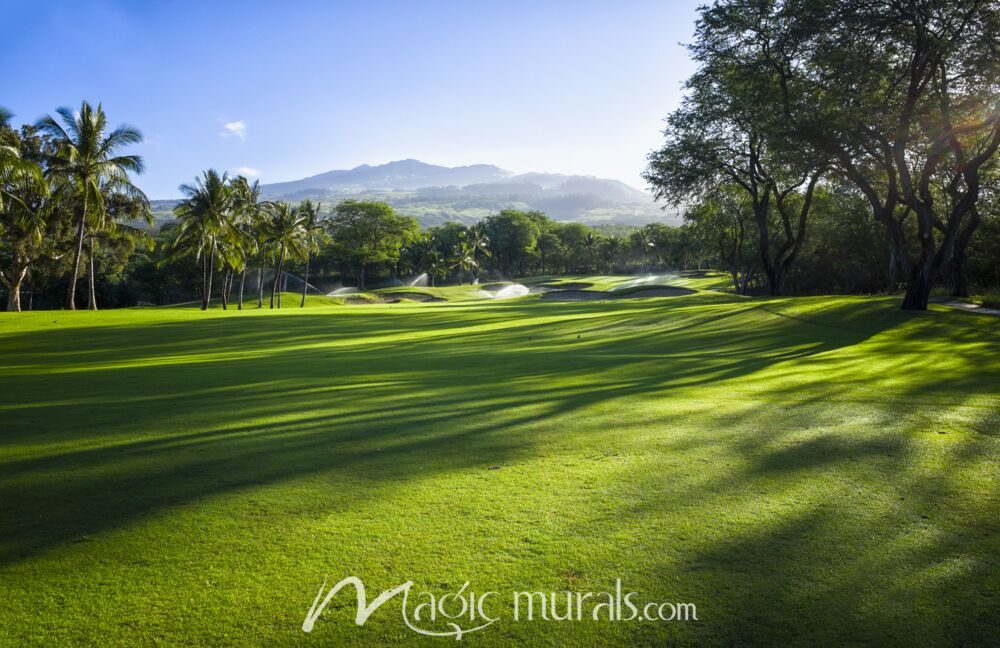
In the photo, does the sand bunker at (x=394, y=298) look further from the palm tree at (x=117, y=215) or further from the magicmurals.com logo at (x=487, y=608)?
the magicmurals.com logo at (x=487, y=608)

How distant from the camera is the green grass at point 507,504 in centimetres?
336

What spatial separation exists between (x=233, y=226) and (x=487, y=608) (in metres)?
53.1

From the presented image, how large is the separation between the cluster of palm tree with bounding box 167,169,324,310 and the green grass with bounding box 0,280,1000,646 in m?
39.7

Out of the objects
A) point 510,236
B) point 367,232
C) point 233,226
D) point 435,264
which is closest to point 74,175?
point 233,226

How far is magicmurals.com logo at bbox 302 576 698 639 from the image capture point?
3369mm

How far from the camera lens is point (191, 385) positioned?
1108 cm

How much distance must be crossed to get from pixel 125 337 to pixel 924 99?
3531cm

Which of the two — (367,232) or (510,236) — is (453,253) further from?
(367,232)

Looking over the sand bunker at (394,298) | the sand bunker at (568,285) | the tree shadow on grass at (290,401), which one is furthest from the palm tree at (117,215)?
the sand bunker at (568,285)

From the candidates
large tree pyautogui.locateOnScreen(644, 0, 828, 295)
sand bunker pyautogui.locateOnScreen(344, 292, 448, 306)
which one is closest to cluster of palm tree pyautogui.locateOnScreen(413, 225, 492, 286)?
sand bunker pyautogui.locateOnScreen(344, 292, 448, 306)

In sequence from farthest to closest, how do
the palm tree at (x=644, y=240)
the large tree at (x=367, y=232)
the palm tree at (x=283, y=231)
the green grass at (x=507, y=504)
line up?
the palm tree at (x=644, y=240), the large tree at (x=367, y=232), the palm tree at (x=283, y=231), the green grass at (x=507, y=504)

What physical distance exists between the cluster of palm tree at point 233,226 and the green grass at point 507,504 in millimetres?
39714

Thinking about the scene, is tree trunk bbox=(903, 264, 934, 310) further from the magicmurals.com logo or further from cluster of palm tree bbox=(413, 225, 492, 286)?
cluster of palm tree bbox=(413, 225, 492, 286)

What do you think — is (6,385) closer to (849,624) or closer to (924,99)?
(849,624)
